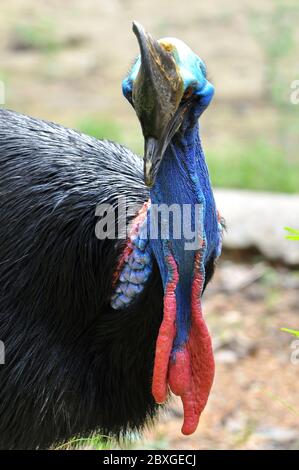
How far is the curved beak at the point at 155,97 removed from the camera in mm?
1842

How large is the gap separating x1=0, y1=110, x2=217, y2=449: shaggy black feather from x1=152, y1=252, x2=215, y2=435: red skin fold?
3.7 inches

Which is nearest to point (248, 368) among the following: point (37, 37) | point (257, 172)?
point (257, 172)

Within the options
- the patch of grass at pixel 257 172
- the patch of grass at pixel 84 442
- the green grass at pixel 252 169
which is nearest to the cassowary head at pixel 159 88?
the patch of grass at pixel 84 442

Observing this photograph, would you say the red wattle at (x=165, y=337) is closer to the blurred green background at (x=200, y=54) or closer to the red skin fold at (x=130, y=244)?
the red skin fold at (x=130, y=244)

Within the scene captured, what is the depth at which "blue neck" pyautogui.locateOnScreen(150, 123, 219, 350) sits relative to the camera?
2076mm

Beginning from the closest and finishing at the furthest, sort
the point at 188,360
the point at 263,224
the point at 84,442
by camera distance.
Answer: the point at 188,360
the point at 84,442
the point at 263,224

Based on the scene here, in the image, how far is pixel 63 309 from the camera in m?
2.29

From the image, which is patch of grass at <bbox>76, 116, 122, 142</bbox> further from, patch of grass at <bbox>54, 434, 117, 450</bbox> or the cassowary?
the cassowary

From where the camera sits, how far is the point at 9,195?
236 centimetres

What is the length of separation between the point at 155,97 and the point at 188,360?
27.3 inches

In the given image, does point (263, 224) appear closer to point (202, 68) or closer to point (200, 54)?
point (202, 68)

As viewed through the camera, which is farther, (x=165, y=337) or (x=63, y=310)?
(x=63, y=310)
